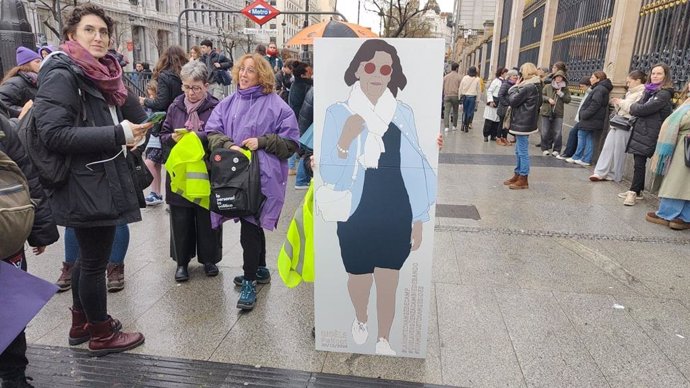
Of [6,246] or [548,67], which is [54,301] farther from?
[548,67]

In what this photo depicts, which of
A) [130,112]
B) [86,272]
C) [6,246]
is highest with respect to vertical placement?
[130,112]

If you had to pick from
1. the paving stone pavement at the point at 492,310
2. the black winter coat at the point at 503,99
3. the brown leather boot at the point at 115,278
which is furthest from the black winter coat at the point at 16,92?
the black winter coat at the point at 503,99

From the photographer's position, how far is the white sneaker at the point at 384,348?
9.49 ft

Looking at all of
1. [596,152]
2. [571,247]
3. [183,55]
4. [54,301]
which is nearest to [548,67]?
[596,152]

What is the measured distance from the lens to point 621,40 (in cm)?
855

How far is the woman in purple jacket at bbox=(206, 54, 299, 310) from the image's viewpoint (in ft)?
11.2

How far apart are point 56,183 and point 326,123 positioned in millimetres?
1521

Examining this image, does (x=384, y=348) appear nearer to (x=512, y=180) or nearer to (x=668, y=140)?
(x=668, y=140)

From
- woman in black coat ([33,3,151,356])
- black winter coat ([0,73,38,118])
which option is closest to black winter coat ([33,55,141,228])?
woman in black coat ([33,3,151,356])

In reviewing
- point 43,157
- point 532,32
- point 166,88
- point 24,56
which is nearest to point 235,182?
point 43,157

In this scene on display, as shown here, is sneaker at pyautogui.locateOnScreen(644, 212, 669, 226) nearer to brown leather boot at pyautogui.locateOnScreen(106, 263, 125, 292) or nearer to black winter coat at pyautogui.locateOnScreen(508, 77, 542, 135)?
black winter coat at pyautogui.locateOnScreen(508, 77, 542, 135)

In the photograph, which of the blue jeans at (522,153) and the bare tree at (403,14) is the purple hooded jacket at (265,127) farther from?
the bare tree at (403,14)

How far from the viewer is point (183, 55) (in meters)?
5.20

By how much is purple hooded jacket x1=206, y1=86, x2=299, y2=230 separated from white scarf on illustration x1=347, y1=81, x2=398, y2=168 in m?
1.06
